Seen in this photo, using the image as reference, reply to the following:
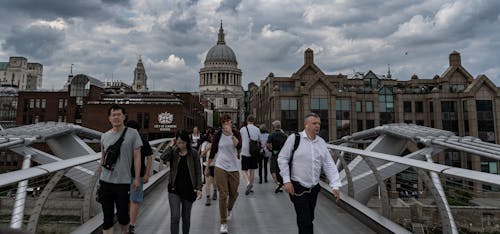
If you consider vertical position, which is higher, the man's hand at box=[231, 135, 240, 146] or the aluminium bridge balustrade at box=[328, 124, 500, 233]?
the man's hand at box=[231, 135, 240, 146]

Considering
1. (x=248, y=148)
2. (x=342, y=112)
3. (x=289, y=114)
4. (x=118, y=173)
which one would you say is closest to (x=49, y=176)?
(x=118, y=173)

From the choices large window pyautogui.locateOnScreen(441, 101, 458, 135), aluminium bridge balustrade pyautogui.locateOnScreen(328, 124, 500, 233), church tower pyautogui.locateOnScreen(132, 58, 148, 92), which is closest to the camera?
aluminium bridge balustrade pyautogui.locateOnScreen(328, 124, 500, 233)

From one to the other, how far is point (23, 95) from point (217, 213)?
6590 centimetres

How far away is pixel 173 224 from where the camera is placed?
14.0 feet

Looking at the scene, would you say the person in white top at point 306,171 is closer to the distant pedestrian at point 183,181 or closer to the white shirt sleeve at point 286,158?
the white shirt sleeve at point 286,158

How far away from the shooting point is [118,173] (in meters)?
3.88

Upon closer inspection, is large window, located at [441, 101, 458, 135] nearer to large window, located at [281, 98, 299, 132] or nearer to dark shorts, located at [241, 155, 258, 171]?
large window, located at [281, 98, 299, 132]

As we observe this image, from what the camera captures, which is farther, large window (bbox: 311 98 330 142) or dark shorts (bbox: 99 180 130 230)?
large window (bbox: 311 98 330 142)

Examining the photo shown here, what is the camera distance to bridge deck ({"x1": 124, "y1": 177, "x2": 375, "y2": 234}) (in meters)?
A: 5.16

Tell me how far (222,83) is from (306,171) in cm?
12854

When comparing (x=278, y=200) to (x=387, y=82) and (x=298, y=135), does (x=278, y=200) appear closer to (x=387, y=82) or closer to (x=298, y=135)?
(x=298, y=135)

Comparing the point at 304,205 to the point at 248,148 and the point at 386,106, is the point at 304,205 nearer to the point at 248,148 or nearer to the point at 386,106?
the point at 248,148

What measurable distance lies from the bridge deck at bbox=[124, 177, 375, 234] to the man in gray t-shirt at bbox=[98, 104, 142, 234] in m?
1.19

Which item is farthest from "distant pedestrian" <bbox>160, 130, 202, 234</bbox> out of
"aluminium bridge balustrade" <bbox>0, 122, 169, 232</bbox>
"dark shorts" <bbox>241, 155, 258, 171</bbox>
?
"dark shorts" <bbox>241, 155, 258, 171</bbox>
